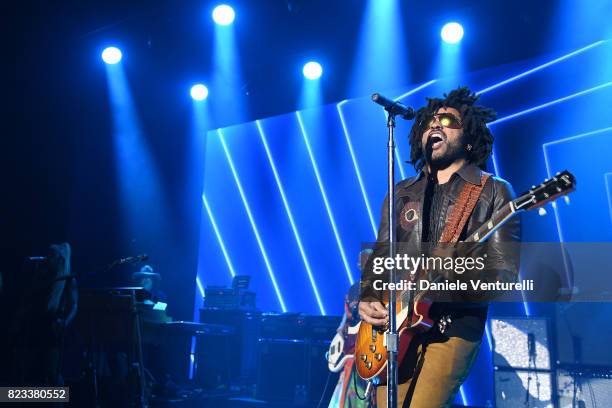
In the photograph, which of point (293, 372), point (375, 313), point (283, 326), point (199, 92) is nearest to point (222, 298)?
point (283, 326)

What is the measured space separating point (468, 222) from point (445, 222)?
10cm

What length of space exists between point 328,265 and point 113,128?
12.6 ft

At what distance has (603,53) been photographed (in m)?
6.61

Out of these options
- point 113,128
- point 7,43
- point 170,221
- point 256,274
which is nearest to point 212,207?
point 170,221

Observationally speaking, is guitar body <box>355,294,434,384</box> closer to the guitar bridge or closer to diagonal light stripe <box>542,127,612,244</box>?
the guitar bridge

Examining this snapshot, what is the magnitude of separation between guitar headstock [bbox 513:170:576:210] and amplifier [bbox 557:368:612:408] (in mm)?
3032

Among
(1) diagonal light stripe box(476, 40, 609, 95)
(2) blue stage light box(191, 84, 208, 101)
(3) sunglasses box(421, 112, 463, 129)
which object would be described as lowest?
(3) sunglasses box(421, 112, 463, 129)

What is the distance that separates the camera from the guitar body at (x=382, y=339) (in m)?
2.34

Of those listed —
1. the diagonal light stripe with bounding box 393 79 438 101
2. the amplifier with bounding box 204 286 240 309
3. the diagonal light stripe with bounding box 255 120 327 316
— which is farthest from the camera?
the diagonal light stripe with bounding box 255 120 327 316

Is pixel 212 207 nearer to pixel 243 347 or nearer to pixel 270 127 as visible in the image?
pixel 270 127

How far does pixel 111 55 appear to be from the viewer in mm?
8125

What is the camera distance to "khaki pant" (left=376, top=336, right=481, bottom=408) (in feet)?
7.47

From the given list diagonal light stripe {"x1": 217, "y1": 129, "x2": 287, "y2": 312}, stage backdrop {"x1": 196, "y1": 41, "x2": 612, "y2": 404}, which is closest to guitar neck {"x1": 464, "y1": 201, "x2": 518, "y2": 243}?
stage backdrop {"x1": 196, "y1": 41, "x2": 612, "y2": 404}

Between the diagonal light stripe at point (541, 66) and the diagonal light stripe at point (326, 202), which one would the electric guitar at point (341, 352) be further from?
the diagonal light stripe at point (541, 66)
